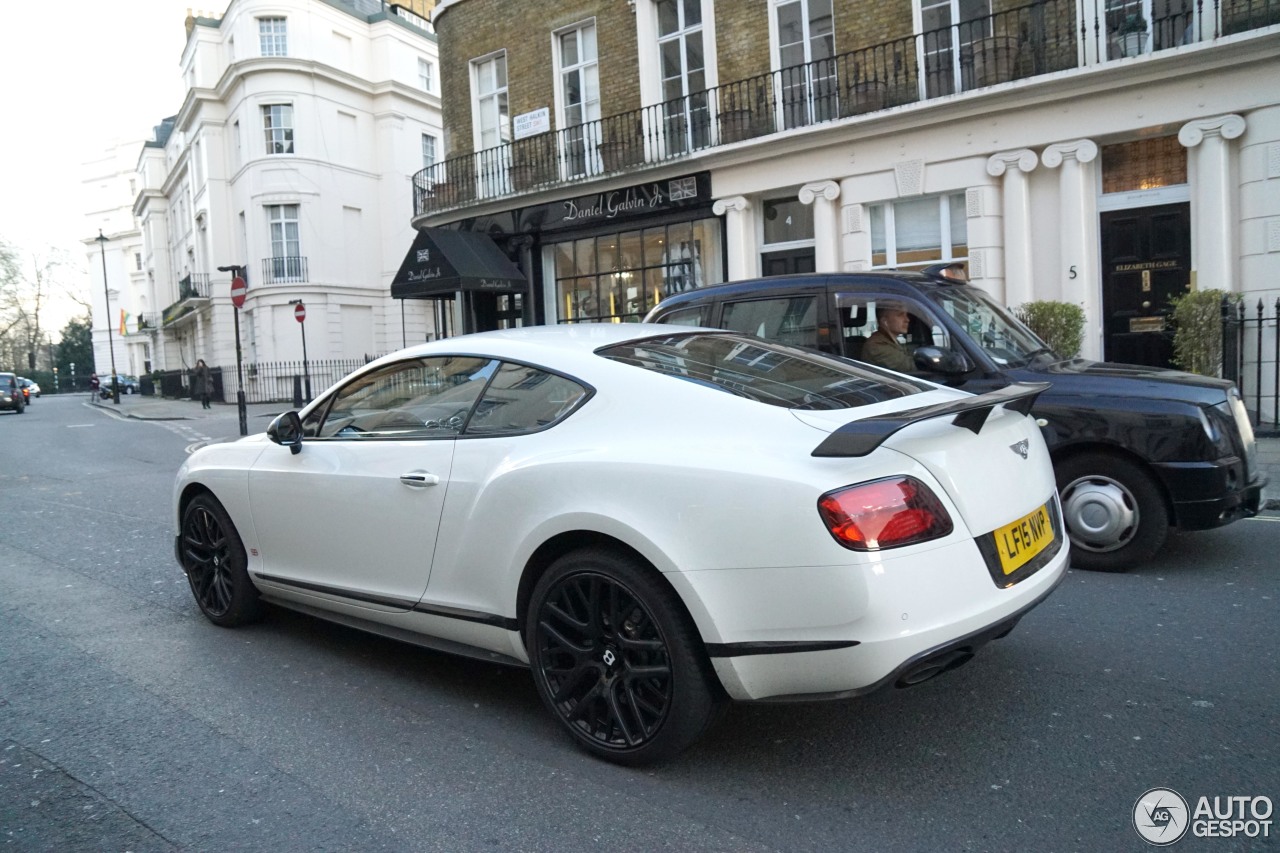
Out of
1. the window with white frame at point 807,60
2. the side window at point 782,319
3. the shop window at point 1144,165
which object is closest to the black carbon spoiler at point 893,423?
the side window at point 782,319

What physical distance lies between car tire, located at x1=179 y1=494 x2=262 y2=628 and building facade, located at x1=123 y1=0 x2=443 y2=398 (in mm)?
29074

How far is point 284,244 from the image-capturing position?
123 ft

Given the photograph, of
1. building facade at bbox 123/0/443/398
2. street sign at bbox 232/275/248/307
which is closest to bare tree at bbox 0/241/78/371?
building facade at bbox 123/0/443/398

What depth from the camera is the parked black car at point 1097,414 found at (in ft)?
17.0

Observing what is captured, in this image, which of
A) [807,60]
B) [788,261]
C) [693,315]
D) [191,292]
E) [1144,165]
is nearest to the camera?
[693,315]

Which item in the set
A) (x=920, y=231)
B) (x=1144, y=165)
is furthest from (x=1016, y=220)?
(x=1144, y=165)

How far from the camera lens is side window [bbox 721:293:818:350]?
20.9 feet

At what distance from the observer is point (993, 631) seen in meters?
2.99

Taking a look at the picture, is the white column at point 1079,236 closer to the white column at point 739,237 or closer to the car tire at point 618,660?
the white column at point 739,237

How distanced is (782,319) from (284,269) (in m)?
34.8

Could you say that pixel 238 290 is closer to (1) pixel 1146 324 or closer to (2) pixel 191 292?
(1) pixel 1146 324

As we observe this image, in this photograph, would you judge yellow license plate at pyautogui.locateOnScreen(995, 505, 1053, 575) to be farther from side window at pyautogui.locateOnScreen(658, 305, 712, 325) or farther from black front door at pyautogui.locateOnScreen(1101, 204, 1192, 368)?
black front door at pyautogui.locateOnScreen(1101, 204, 1192, 368)

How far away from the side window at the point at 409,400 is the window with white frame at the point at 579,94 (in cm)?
1457

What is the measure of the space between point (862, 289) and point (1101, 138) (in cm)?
885
